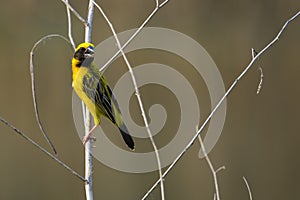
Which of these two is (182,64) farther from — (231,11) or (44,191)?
(44,191)

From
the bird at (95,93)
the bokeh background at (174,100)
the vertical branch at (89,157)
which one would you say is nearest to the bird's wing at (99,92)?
the bird at (95,93)

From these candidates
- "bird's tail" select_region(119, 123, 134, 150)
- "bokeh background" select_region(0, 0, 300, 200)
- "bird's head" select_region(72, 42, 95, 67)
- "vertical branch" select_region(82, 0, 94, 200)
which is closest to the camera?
"vertical branch" select_region(82, 0, 94, 200)

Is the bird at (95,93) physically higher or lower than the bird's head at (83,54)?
lower

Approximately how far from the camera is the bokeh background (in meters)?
5.43

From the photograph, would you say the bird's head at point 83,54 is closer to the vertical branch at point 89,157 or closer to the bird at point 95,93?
the bird at point 95,93

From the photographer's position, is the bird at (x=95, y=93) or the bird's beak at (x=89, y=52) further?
the bird at (x=95, y=93)

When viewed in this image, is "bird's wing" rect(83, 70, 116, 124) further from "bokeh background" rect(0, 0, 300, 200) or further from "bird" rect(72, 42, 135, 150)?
"bokeh background" rect(0, 0, 300, 200)

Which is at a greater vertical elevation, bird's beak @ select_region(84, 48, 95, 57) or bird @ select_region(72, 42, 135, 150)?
bird's beak @ select_region(84, 48, 95, 57)

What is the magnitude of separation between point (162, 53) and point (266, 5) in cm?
85

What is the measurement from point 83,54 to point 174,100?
8.72 ft

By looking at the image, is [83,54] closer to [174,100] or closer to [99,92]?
[99,92]

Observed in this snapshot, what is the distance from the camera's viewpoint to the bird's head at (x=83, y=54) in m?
2.75

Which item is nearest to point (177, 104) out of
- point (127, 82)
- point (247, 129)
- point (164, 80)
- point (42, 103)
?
point (164, 80)

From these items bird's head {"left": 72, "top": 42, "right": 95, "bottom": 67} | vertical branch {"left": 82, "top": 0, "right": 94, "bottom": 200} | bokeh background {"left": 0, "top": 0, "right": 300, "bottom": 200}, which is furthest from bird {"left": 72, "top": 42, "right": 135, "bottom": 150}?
bokeh background {"left": 0, "top": 0, "right": 300, "bottom": 200}
